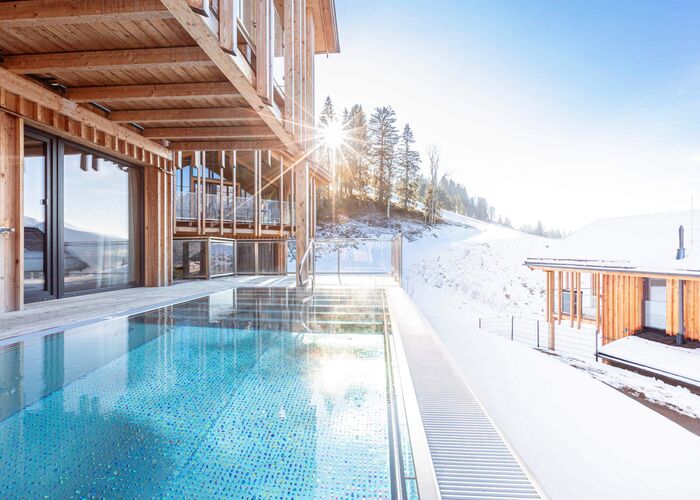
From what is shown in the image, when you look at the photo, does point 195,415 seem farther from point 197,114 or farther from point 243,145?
point 243,145

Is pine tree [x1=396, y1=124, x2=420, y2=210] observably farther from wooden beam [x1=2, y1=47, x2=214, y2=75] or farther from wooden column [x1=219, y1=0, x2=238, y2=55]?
wooden column [x1=219, y1=0, x2=238, y2=55]

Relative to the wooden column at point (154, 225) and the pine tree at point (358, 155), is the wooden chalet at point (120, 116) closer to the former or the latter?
the wooden column at point (154, 225)

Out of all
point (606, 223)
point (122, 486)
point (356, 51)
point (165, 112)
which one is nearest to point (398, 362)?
point (122, 486)

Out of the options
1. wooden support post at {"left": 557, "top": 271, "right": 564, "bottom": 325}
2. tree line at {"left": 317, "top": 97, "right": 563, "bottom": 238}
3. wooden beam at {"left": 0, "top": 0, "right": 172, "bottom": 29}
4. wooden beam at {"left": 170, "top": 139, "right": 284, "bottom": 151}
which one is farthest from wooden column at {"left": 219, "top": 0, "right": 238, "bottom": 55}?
tree line at {"left": 317, "top": 97, "right": 563, "bottom": 238}

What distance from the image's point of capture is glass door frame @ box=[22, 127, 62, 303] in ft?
15.4

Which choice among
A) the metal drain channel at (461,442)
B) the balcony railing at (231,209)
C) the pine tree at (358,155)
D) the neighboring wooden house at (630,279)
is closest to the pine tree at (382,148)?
the pine tree at (358,155)

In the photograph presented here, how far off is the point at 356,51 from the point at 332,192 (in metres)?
15.2

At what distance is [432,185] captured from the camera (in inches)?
1124

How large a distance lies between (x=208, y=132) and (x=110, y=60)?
2.35m

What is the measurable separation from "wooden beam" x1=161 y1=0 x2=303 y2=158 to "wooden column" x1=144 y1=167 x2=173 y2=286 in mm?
3169

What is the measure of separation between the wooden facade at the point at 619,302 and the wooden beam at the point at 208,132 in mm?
10897

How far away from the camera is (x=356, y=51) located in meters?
15.1

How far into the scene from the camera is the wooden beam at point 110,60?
349cm

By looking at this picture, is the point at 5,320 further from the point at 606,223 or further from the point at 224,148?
the point at 606,223
